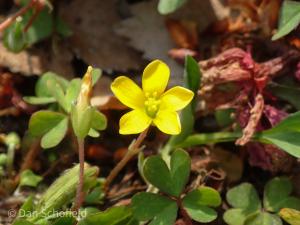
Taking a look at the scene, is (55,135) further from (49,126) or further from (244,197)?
(244,197)

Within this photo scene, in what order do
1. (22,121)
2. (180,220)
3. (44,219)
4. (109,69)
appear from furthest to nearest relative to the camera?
1. (109,69)
2. (22,121)
3. (180,220)
4. (44,219)

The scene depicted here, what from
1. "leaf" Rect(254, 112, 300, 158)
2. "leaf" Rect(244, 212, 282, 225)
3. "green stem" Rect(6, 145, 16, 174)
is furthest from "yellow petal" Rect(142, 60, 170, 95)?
"green stem" Rect(6, 145, 16, 174)

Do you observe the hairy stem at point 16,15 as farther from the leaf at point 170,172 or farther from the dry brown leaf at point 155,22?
the leaf at point 170,172

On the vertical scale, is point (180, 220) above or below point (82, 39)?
below

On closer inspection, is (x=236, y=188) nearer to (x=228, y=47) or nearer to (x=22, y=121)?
(x=228, y=47)

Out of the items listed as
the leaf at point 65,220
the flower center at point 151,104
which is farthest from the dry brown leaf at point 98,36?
the leaf at point 65,220

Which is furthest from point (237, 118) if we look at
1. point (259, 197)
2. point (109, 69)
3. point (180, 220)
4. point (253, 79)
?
point (109, 69)

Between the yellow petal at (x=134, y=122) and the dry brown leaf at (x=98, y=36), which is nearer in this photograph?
the yellow petal at (x=134, y=122)
